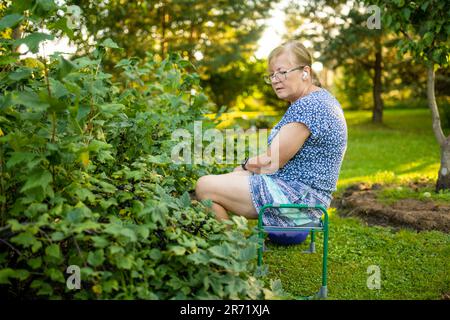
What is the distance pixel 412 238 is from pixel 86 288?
9.24ft

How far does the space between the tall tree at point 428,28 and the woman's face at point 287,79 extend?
7.84 ft

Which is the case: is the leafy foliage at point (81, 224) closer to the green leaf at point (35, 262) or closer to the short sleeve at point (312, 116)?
the green leaf at point (35, 262)

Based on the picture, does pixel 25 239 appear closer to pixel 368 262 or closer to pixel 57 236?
pixel 57 236

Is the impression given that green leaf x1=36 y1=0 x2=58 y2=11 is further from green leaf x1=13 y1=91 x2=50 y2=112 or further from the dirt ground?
the dirt ground

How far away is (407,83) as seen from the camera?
14969 mm

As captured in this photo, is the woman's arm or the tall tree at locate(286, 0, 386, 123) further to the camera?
the tall tree at locate(286, 0, 386, 123)

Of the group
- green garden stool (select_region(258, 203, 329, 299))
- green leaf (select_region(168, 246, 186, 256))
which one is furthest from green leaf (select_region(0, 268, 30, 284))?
green garden stool (select_region(258, 203, 329, 299))

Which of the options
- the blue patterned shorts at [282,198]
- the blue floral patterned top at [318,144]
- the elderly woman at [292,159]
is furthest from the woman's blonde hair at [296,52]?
the blue patterned shorts at [282,198]

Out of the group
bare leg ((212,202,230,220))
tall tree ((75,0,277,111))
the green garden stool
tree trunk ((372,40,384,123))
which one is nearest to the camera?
the green garden stool

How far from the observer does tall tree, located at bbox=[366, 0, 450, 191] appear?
5.16m

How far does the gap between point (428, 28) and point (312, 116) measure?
2.80 m

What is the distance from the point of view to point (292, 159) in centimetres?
327
